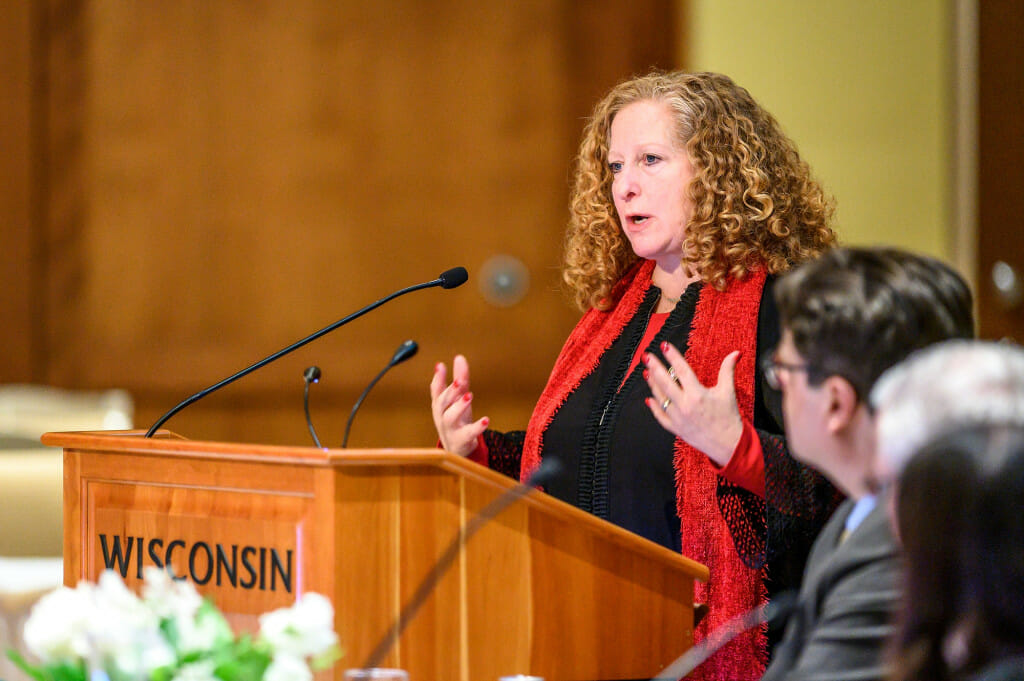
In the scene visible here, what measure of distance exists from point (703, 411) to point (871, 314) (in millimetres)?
600

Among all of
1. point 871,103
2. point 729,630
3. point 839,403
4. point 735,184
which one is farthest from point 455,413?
point 871,103

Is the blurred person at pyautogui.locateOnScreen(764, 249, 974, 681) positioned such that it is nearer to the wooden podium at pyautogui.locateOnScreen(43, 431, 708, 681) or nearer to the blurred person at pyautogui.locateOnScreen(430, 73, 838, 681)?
the wooden podium at pyautogui.locateOnScreen(43, 431, 708, 681)

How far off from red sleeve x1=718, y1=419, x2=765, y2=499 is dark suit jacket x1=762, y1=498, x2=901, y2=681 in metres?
0.62

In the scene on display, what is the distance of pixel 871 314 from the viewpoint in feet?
4.73

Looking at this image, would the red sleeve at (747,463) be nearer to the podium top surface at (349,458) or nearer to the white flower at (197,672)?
the podium top surface at (349,458)

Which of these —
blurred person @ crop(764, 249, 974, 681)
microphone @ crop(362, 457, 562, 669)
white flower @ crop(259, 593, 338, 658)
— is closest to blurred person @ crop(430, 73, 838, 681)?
microphone @ crop(362, 457, 562, 669)

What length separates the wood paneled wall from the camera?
4.64 m

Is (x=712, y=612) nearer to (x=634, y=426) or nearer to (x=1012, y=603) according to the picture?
(x=634, y=426)

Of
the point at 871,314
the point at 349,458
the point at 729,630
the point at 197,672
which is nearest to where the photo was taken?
the point at 197,672

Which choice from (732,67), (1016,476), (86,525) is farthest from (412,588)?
(732,67)

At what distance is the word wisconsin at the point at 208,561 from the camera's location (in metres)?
1.80

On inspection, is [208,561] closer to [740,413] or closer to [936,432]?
[740,413]

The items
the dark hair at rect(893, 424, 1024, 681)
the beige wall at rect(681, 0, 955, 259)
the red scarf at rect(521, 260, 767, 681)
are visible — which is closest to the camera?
the dark hair at rect(893, 424, 1024, 681)

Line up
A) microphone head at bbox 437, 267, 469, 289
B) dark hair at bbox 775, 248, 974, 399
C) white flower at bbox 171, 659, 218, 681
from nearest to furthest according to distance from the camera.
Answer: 1. white flower at bbox 171, 659, 218, 681
2. dark hair at bbox 775, 248, 974, 399
3. microphone head at bbox 437, 267, 469, 289
